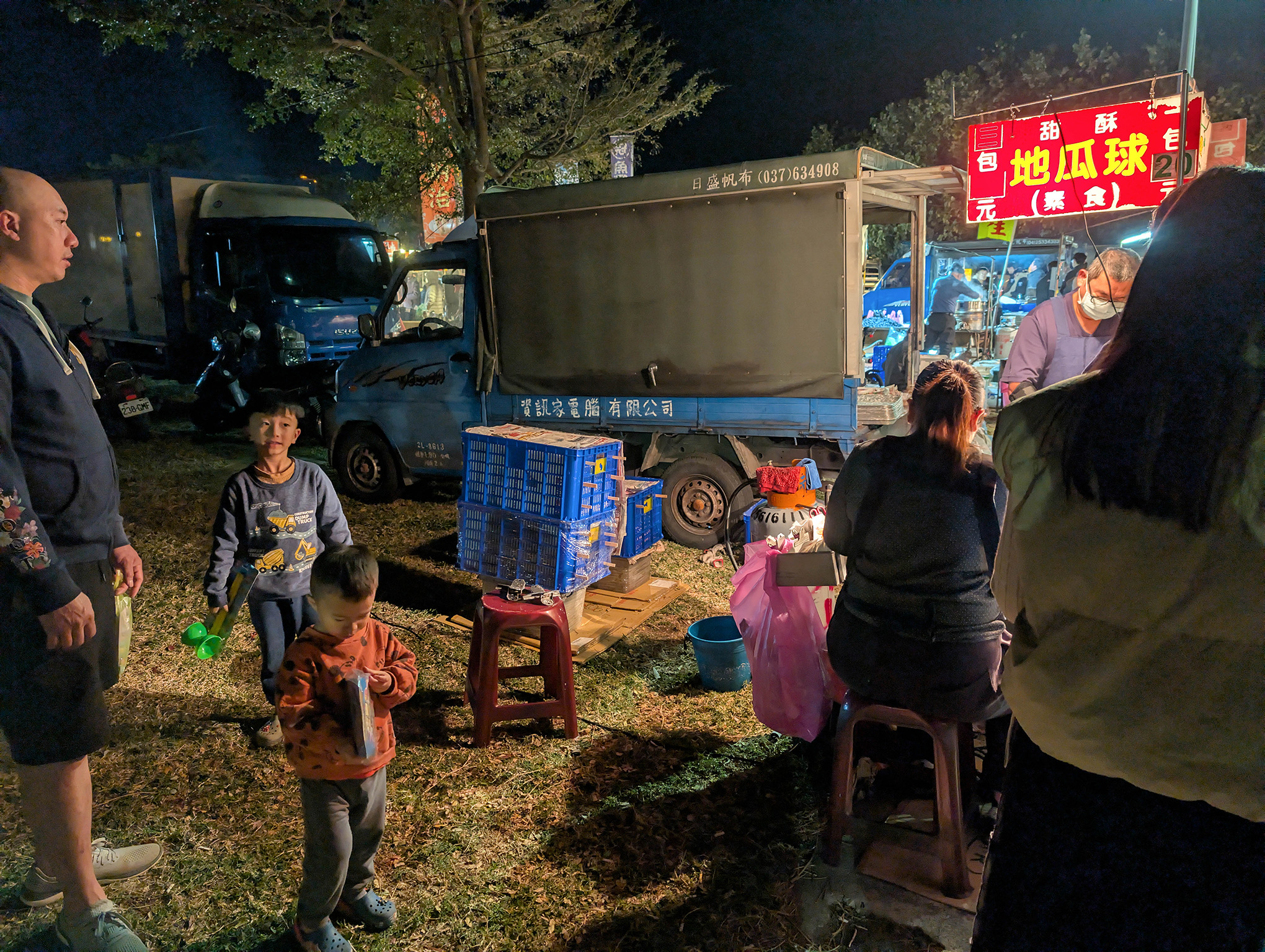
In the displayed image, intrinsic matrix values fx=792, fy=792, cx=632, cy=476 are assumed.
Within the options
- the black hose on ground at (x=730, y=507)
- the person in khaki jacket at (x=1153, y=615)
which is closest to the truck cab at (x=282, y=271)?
the black hose on ground at (x=730, y=507)

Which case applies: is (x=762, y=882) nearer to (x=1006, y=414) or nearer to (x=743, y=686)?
(x=743, y=686)

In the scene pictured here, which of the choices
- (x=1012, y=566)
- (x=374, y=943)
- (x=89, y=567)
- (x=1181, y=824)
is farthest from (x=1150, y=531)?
(x=89, y=567)

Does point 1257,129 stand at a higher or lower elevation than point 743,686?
higher

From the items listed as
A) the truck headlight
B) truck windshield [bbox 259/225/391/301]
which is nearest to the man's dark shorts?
the truck headlight

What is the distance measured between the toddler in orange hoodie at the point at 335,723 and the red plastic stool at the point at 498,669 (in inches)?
47.4

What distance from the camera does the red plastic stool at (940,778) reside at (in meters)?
2.62

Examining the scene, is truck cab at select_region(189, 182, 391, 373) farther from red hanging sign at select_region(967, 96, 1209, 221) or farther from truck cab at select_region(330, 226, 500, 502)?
red hanging sign at select_region(967, 96, 1209, 221)

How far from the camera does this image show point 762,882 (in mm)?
2830

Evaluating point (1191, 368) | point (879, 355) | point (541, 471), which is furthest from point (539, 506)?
point (879, 355)

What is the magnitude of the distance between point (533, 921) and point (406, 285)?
6103mm

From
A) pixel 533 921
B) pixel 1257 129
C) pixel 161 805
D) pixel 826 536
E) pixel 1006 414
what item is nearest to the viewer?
pixel 1006 414

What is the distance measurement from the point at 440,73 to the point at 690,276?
9643 mm

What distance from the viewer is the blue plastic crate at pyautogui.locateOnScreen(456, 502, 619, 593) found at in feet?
15.5

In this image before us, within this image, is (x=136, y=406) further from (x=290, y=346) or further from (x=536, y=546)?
(x=536, y=546)
